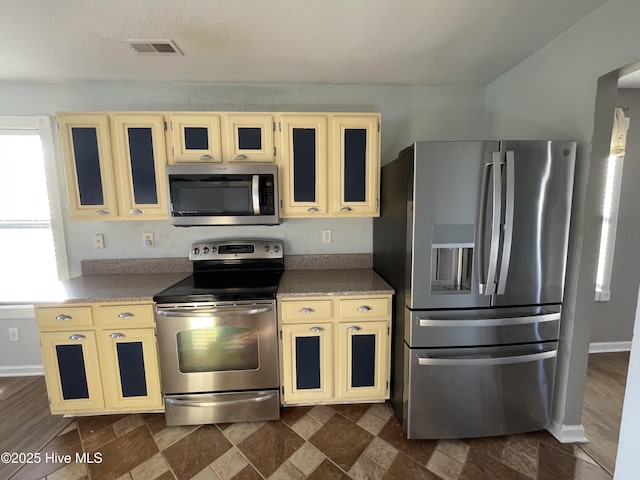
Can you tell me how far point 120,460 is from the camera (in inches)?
64.5

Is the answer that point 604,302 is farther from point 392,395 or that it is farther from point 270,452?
point 270,452

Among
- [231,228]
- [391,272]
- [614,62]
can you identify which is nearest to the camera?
[614,62]

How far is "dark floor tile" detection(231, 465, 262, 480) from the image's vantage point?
152 cm

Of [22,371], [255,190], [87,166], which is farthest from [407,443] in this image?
[22,371]

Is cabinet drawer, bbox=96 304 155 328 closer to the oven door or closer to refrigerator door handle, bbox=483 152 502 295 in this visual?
the oven door

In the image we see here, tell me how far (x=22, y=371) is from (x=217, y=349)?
2132 mm

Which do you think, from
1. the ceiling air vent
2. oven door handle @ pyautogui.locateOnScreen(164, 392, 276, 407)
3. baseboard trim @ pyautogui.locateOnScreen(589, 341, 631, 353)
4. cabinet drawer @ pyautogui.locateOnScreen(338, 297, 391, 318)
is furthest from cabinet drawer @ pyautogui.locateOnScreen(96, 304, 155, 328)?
baseboard trim @ pyautogui.locateOnScreen(589, 341, 631, 353)

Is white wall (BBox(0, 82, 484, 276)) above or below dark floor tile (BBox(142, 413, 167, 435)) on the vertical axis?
above

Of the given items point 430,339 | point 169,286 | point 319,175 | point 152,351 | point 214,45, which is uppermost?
point 214,45

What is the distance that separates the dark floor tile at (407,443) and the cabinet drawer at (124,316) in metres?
1.76

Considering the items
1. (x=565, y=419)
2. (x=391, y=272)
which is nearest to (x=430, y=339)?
(x=391, y=272)

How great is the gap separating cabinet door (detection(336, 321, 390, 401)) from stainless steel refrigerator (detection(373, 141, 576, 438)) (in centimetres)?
20

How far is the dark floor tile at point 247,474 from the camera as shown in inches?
59.7

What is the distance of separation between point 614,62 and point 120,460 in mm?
3608
